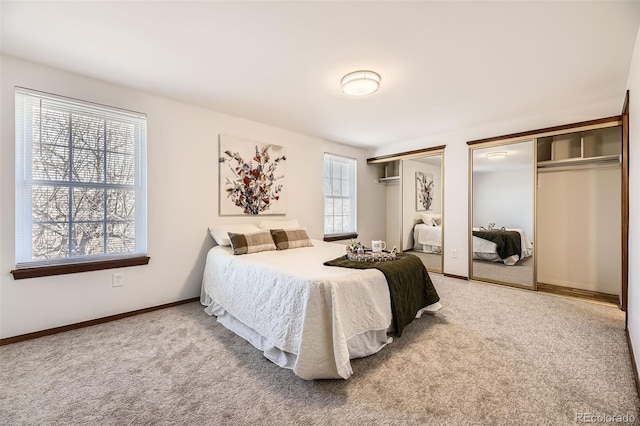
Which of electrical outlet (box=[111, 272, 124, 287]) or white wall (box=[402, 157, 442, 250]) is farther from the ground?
white wall (box=[402, 157, 442, 250])

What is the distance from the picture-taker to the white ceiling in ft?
5.66

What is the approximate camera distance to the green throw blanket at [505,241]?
3842mm

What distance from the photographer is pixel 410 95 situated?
2.98 metres

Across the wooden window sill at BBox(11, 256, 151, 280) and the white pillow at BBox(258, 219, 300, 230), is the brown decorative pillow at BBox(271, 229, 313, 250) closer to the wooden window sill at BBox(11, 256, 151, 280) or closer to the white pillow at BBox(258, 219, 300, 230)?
the white pillow at BBox(258, 219, 300, 230)

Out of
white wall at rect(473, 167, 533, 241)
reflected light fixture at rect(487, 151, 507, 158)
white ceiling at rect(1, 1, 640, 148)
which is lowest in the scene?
white wall at rect(473, 167, 533, 241)

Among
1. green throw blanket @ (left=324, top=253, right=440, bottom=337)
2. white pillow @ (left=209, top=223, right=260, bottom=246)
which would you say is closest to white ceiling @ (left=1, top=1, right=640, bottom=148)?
white pillow @ (left=209, top=223, right=260, bottom=246)

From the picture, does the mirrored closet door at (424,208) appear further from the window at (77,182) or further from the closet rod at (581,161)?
the window at (77,182)

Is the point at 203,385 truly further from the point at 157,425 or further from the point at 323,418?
the point at 323,418

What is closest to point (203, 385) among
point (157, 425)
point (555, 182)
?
point (157, 425)

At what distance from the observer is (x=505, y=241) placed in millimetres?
3932

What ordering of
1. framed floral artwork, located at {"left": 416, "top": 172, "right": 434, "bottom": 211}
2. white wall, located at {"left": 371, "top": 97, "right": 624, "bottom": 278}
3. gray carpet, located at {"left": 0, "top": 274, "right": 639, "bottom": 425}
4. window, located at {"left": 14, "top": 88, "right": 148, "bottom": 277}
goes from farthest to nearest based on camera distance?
framed floral artwork, located at {"left": 416, "top": 172, "right": 434, "bottom": 211}, white wall, located at {"left": 371, "top": 97, "right": 624, "bottom": 278}, window, located at {"left": 14, "top": 88, "right": 148, "bottom": 277}, gray carpet, located at {"left": 0, "top": 274, "right": 639, "bottom": 425}

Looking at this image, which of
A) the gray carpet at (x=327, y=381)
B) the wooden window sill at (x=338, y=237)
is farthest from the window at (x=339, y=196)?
the gray carpet at (x=327, y=381)

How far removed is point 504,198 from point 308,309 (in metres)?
3.61

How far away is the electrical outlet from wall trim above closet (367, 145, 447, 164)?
4497mm
